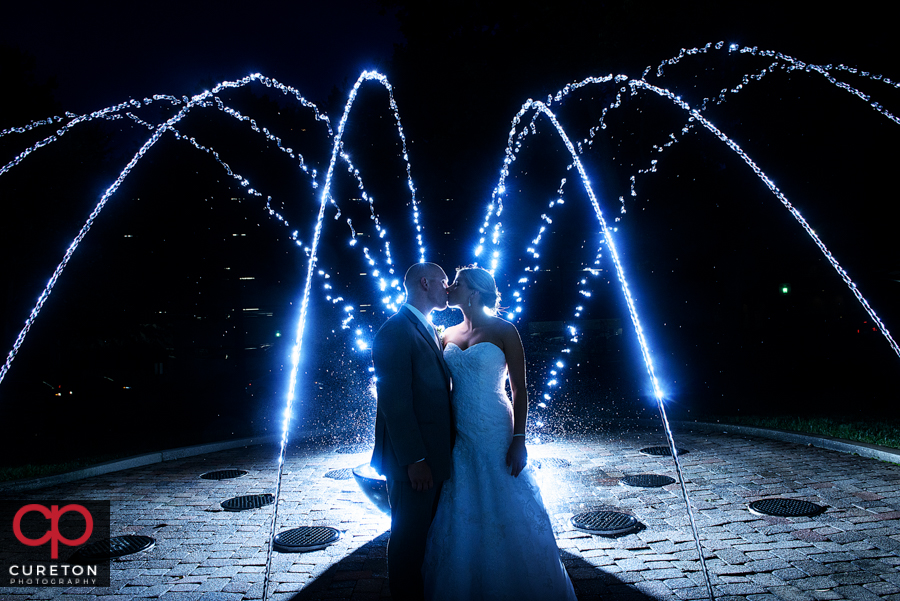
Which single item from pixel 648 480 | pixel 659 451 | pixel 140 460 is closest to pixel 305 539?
pixel 648 480

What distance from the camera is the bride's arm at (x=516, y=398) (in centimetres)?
358

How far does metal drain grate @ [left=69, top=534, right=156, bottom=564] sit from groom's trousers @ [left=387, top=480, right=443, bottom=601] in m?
2.95

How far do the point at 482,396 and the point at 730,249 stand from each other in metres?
19.9

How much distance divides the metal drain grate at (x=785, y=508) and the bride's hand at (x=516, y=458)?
3.24m

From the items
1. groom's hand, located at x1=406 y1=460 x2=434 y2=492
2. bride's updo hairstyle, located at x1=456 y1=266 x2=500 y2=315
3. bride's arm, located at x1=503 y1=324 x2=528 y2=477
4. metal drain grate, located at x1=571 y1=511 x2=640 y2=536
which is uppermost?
bride's updo hairstyle, located at x1=456 y1=266 x2=500 y2=315

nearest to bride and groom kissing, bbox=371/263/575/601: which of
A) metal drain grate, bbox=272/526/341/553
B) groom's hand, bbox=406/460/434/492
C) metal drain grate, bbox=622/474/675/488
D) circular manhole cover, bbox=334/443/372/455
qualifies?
groom's hand, bbox=406/460/434/492

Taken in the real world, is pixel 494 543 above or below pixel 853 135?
below

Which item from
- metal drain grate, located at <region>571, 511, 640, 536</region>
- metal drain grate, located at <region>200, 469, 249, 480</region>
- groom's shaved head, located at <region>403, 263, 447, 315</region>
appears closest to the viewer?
groom's shaved head, located at <region>403, 263, 447, 315</region>

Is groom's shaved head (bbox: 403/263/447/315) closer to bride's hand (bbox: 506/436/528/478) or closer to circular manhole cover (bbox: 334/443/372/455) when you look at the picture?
bride's hand (bbox: 506/436/528/478)

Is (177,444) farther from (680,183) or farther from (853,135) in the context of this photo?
(853,135)

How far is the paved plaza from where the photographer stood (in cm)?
396

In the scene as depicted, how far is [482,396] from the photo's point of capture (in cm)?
367

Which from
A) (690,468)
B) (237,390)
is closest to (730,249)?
(690,468)

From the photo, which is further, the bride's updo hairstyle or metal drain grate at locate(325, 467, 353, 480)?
metal drain grate at locate(325, 467, 353, 480)
